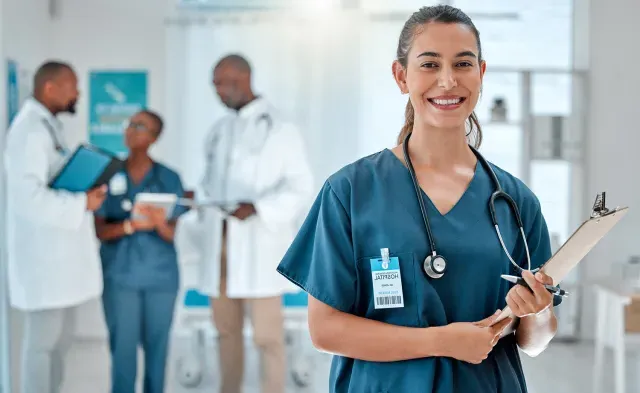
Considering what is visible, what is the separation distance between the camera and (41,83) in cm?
319

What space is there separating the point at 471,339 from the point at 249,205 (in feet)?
6.55

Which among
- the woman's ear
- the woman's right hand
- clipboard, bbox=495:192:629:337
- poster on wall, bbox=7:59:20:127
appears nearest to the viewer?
clipboard, bbox=495:192:629:337

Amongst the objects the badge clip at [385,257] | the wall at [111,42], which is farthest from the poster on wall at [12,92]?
the badge clip at [385,257]

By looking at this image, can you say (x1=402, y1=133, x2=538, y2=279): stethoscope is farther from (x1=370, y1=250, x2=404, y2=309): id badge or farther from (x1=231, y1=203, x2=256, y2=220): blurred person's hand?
(x1=231, y1=203, x2=256, y2=220): blurred person's hand

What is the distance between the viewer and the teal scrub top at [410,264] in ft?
4.23

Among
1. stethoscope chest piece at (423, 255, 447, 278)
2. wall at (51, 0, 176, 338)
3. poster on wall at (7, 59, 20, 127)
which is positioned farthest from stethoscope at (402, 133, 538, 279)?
poster on wall at (7, 59, 20, 127)

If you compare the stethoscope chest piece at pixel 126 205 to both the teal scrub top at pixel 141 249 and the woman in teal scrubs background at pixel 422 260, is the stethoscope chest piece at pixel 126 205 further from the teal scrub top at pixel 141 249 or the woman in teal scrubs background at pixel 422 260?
the woman in teal scrubs background at pixel 422 260

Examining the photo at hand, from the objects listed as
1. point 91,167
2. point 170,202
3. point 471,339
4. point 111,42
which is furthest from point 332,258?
point 111,42

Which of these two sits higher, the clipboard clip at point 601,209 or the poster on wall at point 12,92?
the poster on wall at point 12,92

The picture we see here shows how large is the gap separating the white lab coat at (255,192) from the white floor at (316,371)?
343 millimetres

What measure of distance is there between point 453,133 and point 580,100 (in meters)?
2.16

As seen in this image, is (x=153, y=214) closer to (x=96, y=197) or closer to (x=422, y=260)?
(x=96, y=197)

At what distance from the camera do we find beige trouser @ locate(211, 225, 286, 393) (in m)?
3.20

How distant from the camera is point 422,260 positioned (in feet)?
4.20
